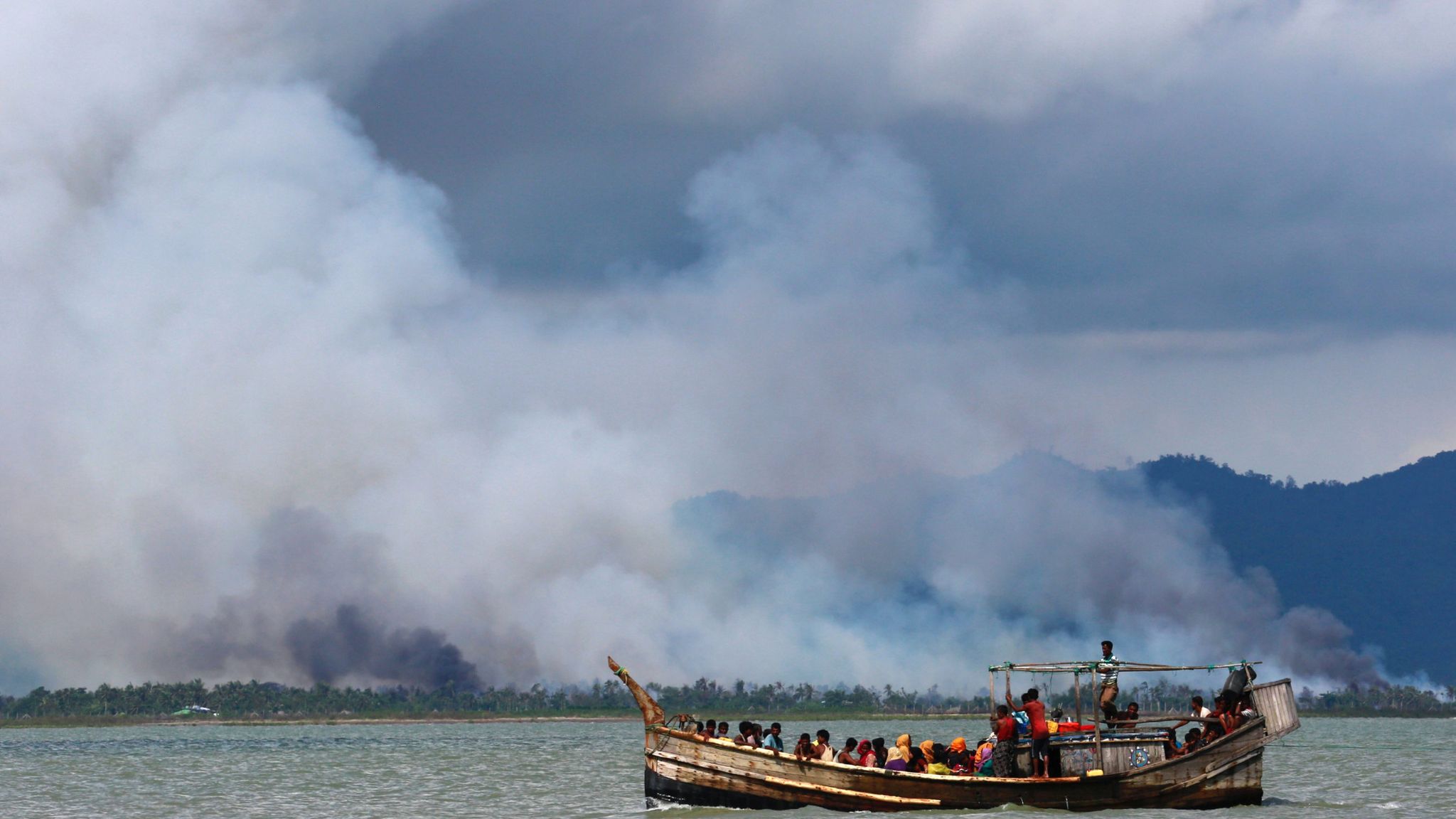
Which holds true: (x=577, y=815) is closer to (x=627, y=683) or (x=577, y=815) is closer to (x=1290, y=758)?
(x=627, y=683)

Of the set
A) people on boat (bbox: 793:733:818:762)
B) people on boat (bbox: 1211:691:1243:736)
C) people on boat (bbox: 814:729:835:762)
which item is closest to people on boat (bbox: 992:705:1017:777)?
people on boat (bbox: 814:729:835:762)

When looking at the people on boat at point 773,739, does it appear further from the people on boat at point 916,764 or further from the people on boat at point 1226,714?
the people on boat at point 1226,714

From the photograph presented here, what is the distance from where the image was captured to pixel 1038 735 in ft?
192

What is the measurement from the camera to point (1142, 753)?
59906 millimetres

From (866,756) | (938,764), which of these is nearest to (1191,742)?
(938,764)

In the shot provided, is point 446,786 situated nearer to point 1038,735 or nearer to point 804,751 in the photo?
point 804,751

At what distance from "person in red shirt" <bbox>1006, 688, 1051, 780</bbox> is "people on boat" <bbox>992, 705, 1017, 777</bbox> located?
0.74 metres

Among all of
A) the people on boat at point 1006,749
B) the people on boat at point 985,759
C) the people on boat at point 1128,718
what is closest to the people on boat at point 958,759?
the people on boat at point 985,759

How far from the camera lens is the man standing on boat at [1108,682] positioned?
194 feet

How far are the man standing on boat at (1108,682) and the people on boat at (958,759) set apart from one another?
5.69 metres

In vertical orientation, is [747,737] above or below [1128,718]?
below

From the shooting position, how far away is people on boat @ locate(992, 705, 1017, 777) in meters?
58.7

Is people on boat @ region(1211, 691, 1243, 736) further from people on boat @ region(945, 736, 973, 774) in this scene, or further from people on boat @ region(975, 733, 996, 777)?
people on boat @ region(945, 736, 973, 774)

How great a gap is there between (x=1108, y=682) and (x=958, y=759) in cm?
669
